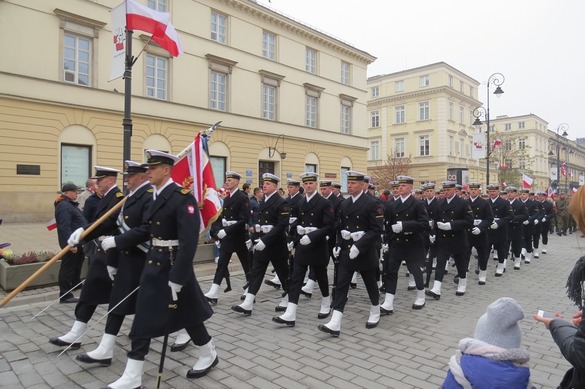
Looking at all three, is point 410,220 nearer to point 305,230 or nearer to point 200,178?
point 305,230

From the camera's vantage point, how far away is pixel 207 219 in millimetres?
5566

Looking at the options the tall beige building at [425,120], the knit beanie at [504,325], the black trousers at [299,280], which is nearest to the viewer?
the knit beanie at [504,325]

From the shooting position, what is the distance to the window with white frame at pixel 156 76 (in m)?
23.0

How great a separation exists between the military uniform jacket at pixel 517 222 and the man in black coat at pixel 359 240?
7492 mm

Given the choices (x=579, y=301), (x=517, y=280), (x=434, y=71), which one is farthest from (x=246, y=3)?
(x=434, y=71)

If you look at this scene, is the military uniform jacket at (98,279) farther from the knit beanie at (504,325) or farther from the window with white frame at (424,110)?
the window with white frame at (424,110)

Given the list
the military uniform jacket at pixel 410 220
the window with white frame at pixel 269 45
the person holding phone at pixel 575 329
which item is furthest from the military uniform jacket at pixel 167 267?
the window with white frame at pixel 269 45

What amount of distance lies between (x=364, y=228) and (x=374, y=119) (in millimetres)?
56569

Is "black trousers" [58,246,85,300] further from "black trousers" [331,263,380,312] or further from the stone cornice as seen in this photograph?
the stone cornice

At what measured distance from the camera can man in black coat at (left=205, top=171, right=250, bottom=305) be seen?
732 centimetres

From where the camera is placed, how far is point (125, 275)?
465 centimetres

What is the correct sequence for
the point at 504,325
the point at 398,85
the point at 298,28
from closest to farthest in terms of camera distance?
the point at 504,325, the point at 298,28, the point at 398,85

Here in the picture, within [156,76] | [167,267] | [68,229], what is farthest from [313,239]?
[156,76]

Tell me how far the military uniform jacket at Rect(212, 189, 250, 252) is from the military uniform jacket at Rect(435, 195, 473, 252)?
13.9 ft
